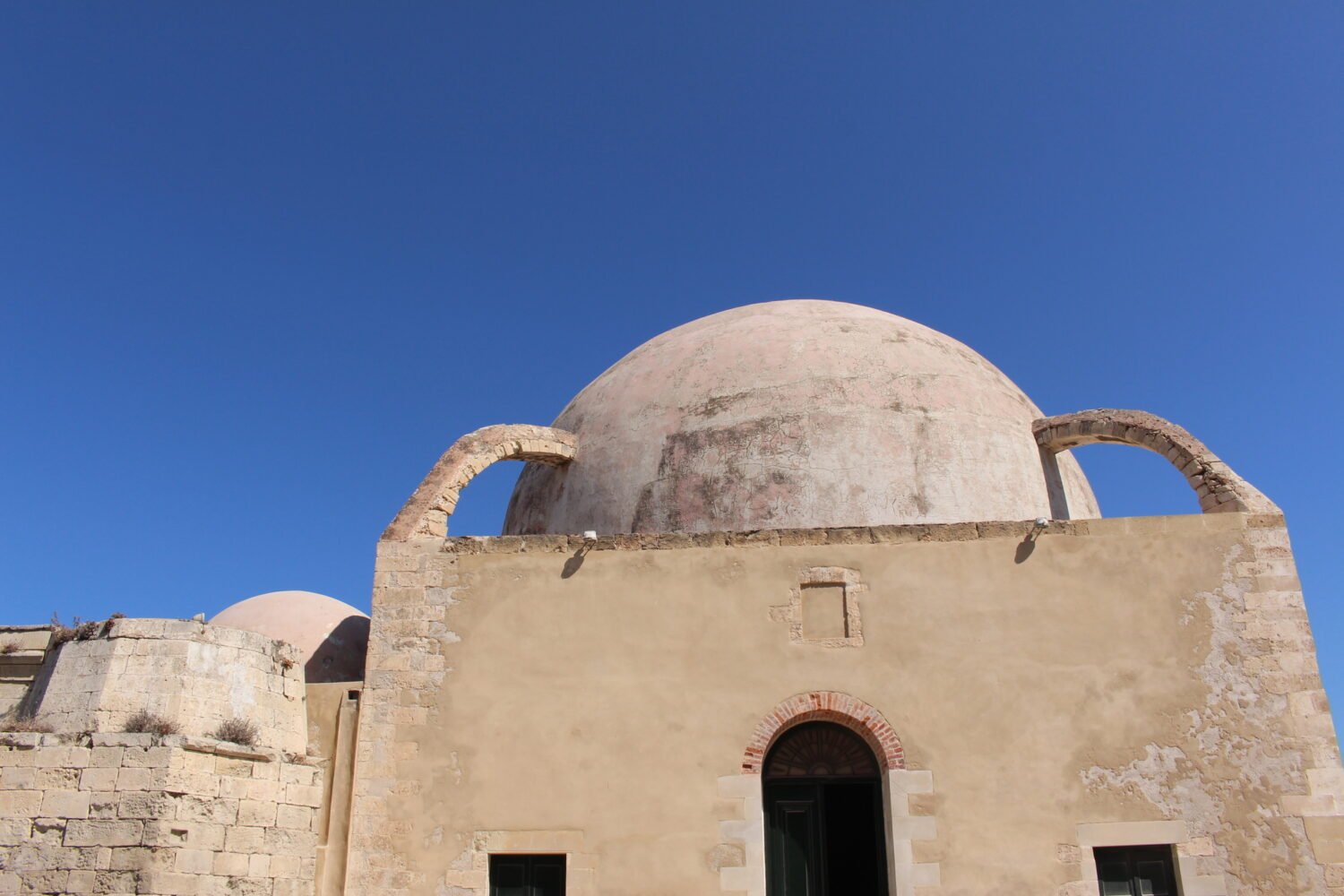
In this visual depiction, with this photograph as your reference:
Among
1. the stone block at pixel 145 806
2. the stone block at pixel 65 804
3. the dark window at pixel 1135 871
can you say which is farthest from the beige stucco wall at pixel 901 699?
the stone block at pixel 65 804

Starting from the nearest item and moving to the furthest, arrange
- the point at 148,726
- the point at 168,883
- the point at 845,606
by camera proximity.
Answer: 1. the point at 168,883
2. the point at 148,726
3. the point at 845,606

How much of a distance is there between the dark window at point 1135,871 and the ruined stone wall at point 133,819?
17.9 feet

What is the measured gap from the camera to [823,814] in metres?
7.33

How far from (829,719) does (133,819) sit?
461cm

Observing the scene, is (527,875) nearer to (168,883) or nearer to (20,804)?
(168,883)

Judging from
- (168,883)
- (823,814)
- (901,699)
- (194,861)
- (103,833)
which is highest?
(901,699)

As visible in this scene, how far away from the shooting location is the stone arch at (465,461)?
841 cm

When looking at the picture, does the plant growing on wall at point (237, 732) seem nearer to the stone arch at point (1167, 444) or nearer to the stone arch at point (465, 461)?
the stone arch at point (465, 461)

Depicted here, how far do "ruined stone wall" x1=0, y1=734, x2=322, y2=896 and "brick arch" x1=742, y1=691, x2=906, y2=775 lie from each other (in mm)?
3312

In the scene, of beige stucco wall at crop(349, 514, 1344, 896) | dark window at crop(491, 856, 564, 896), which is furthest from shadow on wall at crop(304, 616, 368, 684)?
dark window at crop(491, 856, 564, 896)

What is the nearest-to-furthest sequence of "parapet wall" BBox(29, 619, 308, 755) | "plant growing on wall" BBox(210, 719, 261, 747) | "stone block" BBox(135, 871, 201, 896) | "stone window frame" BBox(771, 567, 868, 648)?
"stone block" BBox(135, 871, 201, 896) → "parapet wall" BBox(29, 619, 308, 755) → "plant growing on wall" BBox(210, 719, 261, 747) → "stone window frame" BBox(771, 567, 868, 648)

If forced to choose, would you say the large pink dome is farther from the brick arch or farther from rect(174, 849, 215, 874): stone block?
rect(174, 849, 215, 874): stone block

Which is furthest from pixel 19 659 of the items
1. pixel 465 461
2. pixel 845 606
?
pixel 845 606

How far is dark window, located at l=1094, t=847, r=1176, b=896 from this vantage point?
6859mm
